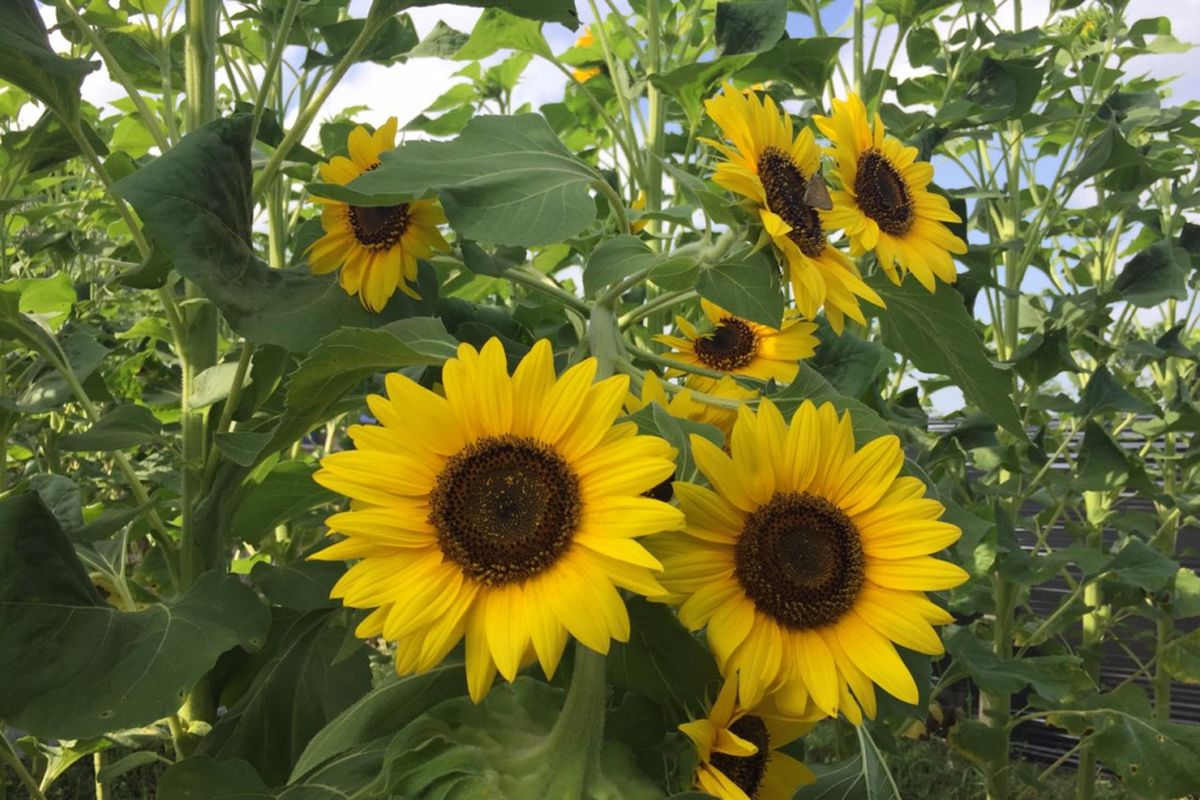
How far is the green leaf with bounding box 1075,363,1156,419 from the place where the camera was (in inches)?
64.1

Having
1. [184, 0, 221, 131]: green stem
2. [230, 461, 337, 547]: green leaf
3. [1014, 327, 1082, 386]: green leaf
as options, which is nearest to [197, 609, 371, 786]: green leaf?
[230, 461, 337, 547]: green leaf

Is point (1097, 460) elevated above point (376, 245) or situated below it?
below

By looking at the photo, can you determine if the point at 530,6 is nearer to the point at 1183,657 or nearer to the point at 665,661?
the point at 665,661

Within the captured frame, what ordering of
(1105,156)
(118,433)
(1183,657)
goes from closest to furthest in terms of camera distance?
(118,433)
(1105,156)
(1183,657)

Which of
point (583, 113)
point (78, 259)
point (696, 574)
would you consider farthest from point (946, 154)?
point (78, 259)

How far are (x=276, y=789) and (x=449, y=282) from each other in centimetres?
57

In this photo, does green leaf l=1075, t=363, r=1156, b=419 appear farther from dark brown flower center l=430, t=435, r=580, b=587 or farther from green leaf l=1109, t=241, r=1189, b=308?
dark brown flower center l=430, t=435, r=580, b=587

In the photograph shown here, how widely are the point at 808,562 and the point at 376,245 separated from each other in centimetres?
38

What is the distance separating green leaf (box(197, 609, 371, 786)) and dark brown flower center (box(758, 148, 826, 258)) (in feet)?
1.42

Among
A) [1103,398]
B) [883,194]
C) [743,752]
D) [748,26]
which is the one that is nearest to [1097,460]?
[1103,398]

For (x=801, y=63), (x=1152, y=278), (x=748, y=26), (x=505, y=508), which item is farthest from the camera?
(x=1152, y=278)

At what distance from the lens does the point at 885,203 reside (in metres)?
0.71

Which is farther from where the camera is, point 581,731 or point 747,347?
point 747,347

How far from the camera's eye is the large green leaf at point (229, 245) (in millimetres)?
629
